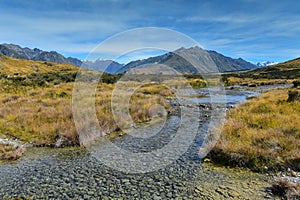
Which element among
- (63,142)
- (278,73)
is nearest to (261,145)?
(63,142)

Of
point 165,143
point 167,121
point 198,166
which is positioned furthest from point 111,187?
point 167,121

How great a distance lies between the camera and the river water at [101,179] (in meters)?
6.78

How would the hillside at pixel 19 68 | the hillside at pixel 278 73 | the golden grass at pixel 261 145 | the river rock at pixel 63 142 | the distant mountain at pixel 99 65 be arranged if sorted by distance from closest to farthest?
the golden grass at pixel 261 145 < the river rock at pixel 63 142 < the distant mountain at pixel 99 65 < the hillside at pixel 19 68 < the hillside at pixel 278 73

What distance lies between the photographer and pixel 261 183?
7.33 m

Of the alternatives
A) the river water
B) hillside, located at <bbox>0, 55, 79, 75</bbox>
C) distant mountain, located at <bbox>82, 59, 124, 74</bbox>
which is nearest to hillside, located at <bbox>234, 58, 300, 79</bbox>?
distant mountain, located at <bbox>82, 59, 124, 74</bbox>

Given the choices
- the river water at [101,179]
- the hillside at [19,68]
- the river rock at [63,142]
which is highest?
the hillside at [19,68]

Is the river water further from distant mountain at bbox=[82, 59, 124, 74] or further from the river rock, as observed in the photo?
distant mountain at bbox=[82, 59, 124, 74]

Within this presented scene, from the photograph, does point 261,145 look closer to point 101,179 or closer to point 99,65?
point 101,179

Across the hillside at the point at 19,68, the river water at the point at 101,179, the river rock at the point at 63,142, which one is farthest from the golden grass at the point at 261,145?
the hillside at the point at 19,68

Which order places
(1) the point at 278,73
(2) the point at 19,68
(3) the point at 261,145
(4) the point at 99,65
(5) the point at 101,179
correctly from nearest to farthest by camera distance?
(5) the point at 101,179, (3) the point at 261,145, (4) the point at 99,65, (2) the point at 19,68, (1) the point at 278,73

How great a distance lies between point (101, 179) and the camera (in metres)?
7.73

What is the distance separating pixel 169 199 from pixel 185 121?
1052cm

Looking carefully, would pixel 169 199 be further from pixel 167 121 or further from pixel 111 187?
pixel 167 121

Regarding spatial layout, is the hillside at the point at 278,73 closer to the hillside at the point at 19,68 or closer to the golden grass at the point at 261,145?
the golden grass at the point at 261,145
